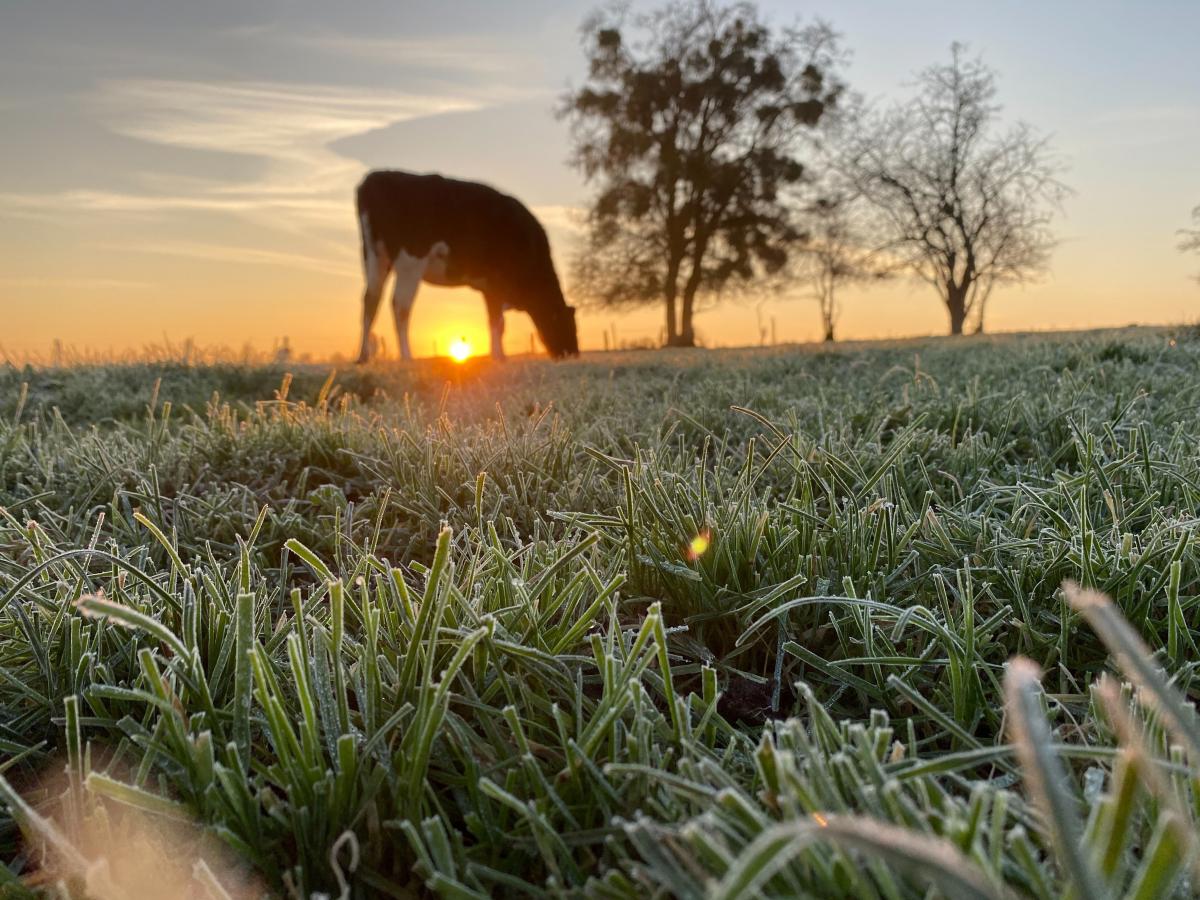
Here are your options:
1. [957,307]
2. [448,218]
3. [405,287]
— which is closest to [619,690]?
[405,287]

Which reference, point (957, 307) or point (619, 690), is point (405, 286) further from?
point (957, 307)

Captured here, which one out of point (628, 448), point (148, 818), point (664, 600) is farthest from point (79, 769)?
point (628, 448)

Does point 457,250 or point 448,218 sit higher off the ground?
point 448,218

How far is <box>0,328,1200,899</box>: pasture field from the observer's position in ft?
2.56

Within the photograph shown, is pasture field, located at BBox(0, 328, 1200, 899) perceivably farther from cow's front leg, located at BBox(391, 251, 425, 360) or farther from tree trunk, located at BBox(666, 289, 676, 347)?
tree trunk, located at BBox(666, 289, 676, 347)

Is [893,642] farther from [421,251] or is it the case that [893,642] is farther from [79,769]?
[421,251]

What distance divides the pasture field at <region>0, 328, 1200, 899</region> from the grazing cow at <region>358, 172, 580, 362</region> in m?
10.8

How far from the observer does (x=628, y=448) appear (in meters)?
3.03

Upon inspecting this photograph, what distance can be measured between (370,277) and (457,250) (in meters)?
1.42

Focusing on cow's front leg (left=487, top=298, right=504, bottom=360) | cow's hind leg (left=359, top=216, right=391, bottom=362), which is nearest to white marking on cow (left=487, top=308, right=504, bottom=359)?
cow's front leg (left=487, top=298, right=504, bottom=360)

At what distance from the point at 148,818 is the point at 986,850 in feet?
3.04

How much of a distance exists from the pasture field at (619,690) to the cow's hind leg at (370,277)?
34.2 feet

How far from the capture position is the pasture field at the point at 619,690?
78cm

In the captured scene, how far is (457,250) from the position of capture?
13258 millimetres
